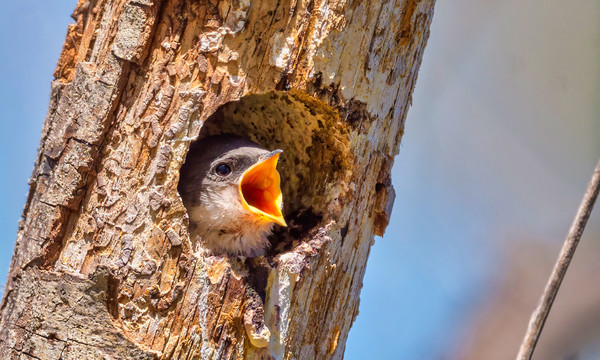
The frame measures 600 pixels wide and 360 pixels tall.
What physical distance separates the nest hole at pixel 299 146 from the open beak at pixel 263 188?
108 millimetres

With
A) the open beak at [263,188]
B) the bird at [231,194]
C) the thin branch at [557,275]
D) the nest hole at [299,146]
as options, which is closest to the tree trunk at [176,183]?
the nest hole at [299,146]

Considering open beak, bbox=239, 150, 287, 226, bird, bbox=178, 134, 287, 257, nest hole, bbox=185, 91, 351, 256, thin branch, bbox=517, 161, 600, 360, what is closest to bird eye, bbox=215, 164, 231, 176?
bird, bbox=178, 134, 287, 257

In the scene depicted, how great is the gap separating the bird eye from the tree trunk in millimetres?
581

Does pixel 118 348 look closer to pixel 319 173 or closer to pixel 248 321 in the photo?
pixel 248 321

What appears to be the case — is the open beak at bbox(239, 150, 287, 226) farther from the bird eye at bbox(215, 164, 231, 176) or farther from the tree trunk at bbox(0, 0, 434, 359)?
the tree trunk at bbox(0, 0, 434, 359)

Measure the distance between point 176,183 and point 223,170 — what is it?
78cm

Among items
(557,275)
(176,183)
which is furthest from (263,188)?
(557,275)

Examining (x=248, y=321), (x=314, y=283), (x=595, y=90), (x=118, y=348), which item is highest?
(x=595, y=90)

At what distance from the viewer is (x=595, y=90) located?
11.1 feet

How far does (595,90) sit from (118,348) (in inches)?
109

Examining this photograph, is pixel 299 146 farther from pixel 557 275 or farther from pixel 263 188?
pixel 557 275

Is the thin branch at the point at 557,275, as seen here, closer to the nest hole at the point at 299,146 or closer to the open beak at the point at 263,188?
the nest hole at the point at 299,146

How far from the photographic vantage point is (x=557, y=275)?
5.24 feet

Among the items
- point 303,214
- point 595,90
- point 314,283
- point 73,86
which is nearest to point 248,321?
point 314,283
